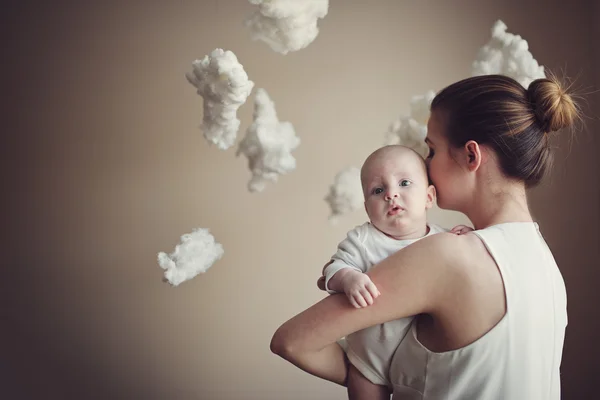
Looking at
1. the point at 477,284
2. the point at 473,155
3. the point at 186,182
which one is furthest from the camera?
the point at 186,182

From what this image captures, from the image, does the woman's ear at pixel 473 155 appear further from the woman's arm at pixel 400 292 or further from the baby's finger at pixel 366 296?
the baby's finger at pixel 366 296

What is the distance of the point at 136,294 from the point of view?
2477mm

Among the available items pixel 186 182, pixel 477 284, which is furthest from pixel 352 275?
pixel 186 182

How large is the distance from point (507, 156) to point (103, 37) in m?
1.93

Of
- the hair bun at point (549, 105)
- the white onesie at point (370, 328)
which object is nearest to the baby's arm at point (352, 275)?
the white onesie at point (370, 328)

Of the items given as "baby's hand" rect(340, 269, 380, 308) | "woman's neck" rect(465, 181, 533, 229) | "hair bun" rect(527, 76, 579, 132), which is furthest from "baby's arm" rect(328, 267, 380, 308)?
"hair bun" rect(527, 76, 579, 132)

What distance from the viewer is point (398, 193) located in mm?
1155

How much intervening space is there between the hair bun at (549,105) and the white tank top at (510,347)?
181mm

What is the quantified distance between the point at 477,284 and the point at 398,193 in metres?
0.28

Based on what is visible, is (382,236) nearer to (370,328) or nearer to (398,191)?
(398,191)

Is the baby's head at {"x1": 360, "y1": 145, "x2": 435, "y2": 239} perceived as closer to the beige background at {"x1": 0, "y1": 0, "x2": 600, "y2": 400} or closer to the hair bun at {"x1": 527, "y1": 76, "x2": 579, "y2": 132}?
the hair bun at {"x1": 527, "y1": 76, "x2": 579, "y2": 132}

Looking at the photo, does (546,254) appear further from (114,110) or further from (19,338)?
(19,338)

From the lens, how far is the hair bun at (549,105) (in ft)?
3.37

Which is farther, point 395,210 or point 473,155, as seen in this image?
point 395,210
